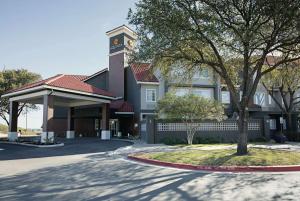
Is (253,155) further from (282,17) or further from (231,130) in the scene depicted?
(231,130)

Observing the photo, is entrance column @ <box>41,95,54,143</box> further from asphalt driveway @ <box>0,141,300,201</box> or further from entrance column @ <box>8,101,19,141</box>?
asphalt driveway @ <box>0,141,300,201</box>

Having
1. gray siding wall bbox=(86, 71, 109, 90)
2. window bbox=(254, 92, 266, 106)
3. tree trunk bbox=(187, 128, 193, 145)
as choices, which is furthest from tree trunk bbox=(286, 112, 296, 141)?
gray siding wall bbox=(86, 71, 109, 90)

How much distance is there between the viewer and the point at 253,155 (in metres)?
15.6

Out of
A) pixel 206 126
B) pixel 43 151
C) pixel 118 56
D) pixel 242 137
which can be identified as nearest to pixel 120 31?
pixel 118 56

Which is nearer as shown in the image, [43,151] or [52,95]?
[43,151]

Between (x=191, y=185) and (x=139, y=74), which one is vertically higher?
(x=139, y=74)

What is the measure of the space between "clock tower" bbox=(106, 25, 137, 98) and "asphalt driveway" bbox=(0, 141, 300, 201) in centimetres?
2771

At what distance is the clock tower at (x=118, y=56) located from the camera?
40.9 metres

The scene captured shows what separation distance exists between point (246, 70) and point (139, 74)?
22406mm

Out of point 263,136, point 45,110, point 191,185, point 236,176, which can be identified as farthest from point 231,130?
point 191,185

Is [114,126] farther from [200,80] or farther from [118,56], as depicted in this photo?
[200,80]

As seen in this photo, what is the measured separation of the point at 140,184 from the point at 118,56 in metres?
32.4

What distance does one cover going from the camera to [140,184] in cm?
1028

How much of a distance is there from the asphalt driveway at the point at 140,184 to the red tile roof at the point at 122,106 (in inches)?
953
